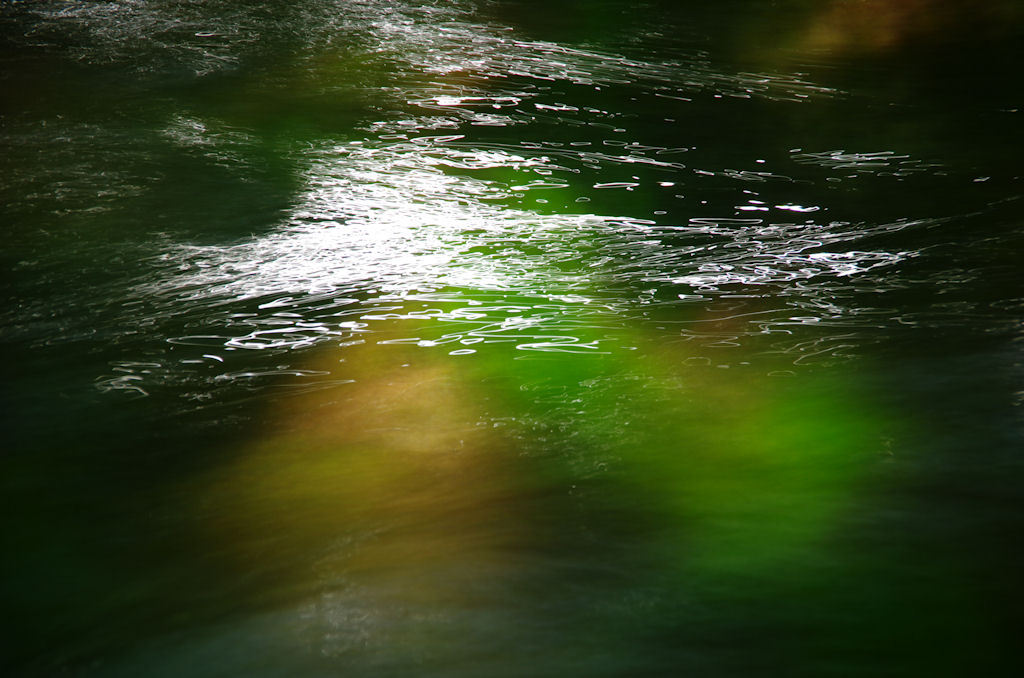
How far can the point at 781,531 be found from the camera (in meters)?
1.04

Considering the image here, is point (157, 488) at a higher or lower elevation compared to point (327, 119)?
lower

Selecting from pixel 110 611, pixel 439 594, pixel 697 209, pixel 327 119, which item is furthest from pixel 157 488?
pixel 327 119

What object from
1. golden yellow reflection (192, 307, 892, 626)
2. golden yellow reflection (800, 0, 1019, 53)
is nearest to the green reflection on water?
golden yellow reflection (192, 307, 892, 626)

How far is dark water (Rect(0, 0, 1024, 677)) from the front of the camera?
3.05 feet

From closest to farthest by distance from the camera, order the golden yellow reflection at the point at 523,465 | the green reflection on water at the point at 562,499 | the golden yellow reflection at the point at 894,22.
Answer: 1. the green reflection on water at the point at 562,499
2. the golden yellow reflection at the point at 523,465
3. the golden yellow reflection at the point at 894,22

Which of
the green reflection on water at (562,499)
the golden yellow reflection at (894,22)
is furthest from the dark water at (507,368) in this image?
the golden yellow reflection at (894,22)

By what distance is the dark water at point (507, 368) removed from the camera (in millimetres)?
931

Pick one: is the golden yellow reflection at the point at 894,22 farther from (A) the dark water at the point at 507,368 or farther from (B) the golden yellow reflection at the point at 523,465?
(B) the golden yellow reflection at the point at 523,465

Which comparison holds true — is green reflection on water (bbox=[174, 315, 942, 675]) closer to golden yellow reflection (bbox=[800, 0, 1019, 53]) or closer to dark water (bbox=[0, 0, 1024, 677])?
dark water (bbox=[0, 0, 1024, 677])

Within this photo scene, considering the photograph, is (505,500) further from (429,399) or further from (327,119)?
(327,119)

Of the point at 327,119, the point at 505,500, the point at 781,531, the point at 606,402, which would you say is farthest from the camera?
the point at 327,119

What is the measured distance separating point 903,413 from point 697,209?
1.15 m

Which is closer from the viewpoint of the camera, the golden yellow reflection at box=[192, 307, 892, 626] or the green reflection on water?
the green reflection on water

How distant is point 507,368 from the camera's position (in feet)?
5.13
